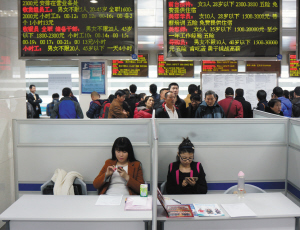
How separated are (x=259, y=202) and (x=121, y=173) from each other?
1.17 meters

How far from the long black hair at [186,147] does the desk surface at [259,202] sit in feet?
1.34

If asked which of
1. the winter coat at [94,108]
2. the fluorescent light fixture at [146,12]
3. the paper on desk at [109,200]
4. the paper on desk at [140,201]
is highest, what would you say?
the fluorescent light fixture at [146,12]

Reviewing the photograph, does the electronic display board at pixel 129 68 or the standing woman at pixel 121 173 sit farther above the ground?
the electronic display board at pixel 129 68

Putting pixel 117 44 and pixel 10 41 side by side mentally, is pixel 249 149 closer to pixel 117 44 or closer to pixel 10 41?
pixel 117 44

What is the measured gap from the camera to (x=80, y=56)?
10.5 ft

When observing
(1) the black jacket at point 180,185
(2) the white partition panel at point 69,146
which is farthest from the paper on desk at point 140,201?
(2) the white partition panel at point 69,146

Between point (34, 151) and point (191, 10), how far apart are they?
2.17m

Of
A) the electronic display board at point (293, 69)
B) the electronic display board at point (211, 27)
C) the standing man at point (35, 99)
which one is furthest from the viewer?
the electronic display board at point (293, 69)

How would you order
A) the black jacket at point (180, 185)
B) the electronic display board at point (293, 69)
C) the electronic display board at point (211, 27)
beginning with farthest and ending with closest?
the electronic display board at point (293, 69)
the electronic display board at point (211, 27)
the black jacket at point (180, 185)

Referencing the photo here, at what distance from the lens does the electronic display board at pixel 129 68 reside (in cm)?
818

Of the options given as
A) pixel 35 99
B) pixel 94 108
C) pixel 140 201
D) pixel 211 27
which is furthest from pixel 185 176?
pixel 35 99

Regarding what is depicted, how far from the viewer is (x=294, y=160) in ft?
9.93

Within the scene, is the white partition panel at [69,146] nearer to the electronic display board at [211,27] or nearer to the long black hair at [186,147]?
the long black hair at [186,147]

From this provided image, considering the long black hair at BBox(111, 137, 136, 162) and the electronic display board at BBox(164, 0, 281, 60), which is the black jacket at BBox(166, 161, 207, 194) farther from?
the electronic display board at BBox(164, 0, 281, 60)
